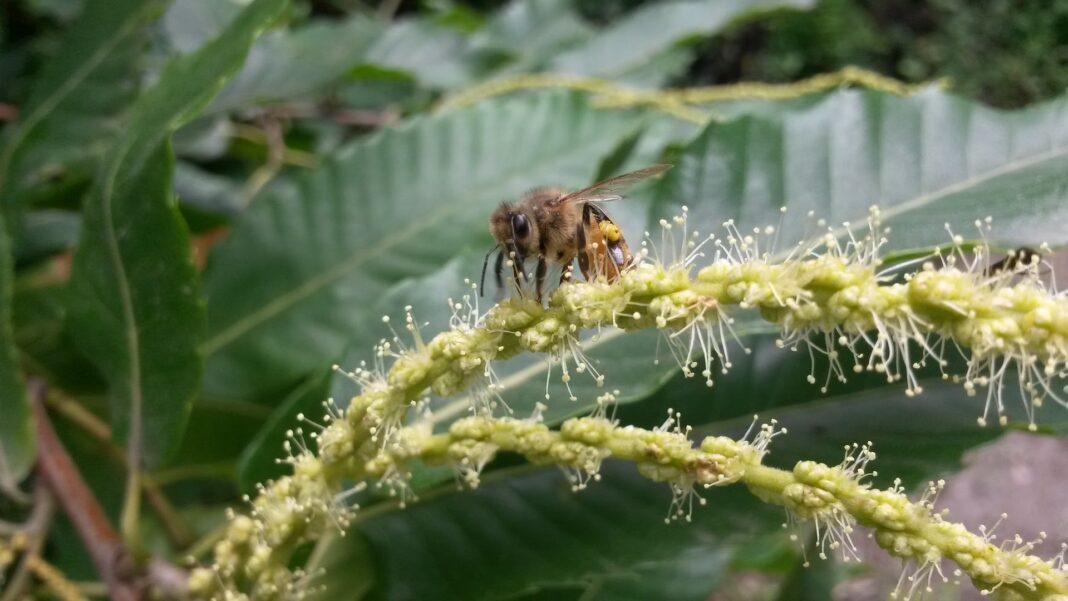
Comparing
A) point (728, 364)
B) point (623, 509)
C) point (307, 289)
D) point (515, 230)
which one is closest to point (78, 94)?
point (307, 289)

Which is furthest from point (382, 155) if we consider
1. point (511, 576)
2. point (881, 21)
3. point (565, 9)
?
point (881, 21)

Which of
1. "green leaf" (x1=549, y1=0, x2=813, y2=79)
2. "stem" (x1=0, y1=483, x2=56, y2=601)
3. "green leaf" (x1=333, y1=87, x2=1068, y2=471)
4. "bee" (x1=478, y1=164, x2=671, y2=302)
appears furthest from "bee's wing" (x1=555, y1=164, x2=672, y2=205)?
"green leaf" (x1=549, y1=0, x2=813, y2=79)

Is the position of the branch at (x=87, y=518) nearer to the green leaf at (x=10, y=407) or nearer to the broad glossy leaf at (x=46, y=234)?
the green leaf at (x=10, y=407)

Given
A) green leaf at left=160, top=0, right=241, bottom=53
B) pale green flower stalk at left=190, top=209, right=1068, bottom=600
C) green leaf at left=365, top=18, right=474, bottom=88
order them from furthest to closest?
green leaf at left=365, top=18, right=474, bottom=88
green leaf at left=160, top=0, right=241, bottom=53
pale green flower stalk at left=190, top=209, right=1068, bottom=600

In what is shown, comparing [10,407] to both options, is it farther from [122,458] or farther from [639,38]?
[639,38]

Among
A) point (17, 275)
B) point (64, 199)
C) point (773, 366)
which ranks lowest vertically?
point (773, 366)

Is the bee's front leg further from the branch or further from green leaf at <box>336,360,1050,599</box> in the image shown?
the branch

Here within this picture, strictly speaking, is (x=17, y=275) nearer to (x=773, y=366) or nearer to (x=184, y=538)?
(x=184, y=538)
